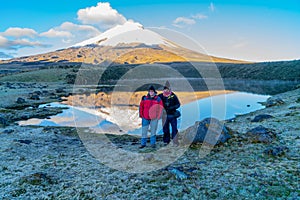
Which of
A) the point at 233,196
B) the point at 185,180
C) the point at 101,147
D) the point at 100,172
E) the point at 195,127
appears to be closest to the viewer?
the point at 233,196

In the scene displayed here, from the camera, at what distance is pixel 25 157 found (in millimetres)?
14859

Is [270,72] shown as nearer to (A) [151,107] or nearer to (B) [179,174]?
(A) [151,107]

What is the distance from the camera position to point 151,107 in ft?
48.3

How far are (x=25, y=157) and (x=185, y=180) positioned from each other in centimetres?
1019

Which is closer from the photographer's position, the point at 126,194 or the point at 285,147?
the point at 126,194

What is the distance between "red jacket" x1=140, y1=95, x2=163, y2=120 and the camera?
1460cm

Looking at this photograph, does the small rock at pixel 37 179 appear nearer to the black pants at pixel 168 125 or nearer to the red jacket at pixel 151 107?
the red jacket at pixel 151 107

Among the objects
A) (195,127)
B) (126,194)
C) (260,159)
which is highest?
(195,127)

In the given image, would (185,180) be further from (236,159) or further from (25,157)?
(25,157)

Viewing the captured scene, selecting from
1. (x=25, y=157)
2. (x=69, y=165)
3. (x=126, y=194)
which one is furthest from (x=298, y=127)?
(x=25, y=157)

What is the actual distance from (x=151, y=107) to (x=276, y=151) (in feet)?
24.5

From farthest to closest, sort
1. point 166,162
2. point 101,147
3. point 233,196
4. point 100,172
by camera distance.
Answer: point 101,147, point 166,162, point 100,172, point 233,196

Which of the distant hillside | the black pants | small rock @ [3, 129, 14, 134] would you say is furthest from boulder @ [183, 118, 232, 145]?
the distant hillside

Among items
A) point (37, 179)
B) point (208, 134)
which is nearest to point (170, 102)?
point (208, 134)
